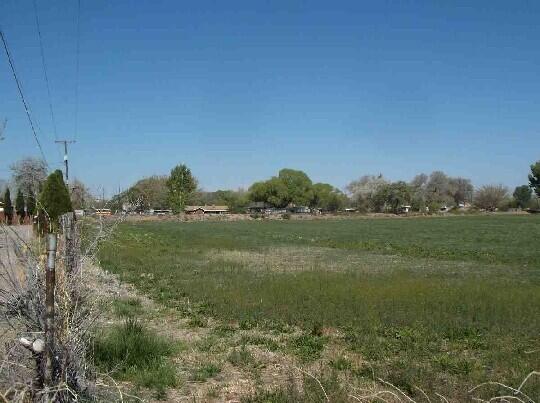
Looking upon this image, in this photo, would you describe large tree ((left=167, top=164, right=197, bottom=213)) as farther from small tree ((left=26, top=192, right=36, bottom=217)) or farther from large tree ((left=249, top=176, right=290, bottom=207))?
small tree ((left=26, top=192, right=36, bottom=217))

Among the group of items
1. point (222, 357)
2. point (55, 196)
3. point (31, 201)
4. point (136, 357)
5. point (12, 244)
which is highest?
point (55, 196)

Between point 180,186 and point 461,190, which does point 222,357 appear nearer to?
point 180,186

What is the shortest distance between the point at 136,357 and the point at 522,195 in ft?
535

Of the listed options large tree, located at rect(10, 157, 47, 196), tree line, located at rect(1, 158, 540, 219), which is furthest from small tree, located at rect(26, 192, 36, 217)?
tree line, located at rect(1, 158, 540, 219)

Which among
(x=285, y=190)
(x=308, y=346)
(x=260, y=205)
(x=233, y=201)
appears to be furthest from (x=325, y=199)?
(x=308, y=346)

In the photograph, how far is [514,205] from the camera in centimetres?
13612

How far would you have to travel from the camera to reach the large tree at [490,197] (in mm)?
141500

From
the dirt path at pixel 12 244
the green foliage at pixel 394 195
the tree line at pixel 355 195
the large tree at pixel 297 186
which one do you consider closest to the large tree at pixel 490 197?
the tree line at pixel 355 195

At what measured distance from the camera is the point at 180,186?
119 meters

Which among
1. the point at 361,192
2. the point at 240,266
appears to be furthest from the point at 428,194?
the point at 240,266

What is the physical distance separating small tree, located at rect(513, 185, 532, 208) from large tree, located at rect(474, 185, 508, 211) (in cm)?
393

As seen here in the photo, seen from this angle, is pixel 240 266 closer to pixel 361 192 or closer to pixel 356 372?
pixel 356 372

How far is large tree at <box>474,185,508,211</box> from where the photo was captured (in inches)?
5571

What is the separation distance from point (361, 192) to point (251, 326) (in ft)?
481
